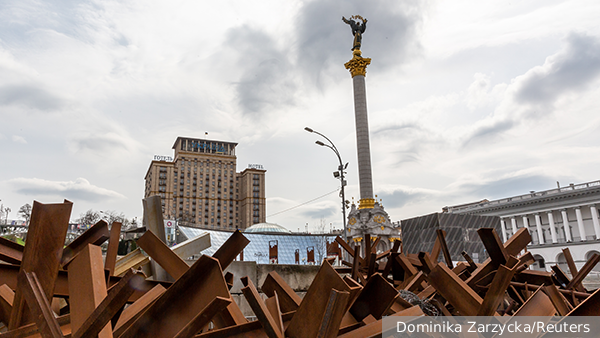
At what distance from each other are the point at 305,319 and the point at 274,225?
→ 6875cm

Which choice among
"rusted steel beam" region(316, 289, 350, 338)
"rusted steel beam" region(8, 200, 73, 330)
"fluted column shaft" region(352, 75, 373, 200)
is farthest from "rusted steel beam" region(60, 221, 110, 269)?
"fluted column shaft" region(352, 75, 373, 200)

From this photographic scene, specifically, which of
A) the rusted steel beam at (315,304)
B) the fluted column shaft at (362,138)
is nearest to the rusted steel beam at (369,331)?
the rusted steel beam at (315,304)

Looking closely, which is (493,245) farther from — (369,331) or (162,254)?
(162,254)

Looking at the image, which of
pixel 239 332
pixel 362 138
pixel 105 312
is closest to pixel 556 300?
pixel 239 332

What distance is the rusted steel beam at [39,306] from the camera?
117cm

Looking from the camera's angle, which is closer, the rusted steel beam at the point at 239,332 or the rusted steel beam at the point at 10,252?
the rusted steel beam at the point at 239,332

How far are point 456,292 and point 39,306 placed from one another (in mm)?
1837

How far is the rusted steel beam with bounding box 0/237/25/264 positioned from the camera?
1.76 metres

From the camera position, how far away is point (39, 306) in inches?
47.8

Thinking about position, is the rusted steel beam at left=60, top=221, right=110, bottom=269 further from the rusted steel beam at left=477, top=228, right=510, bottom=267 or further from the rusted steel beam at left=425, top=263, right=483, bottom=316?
the rusted steel beam at left=477, top=228, right=510, bottom=267

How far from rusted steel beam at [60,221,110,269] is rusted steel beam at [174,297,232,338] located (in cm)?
100

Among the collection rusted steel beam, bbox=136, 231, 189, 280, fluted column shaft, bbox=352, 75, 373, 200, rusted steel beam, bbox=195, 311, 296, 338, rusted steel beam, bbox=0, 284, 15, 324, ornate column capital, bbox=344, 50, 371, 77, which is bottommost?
rusted steel beam, bbox=195, 311, 296, 338

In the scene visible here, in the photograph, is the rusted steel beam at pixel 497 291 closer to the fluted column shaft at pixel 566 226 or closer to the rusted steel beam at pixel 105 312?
the rusted steel beam at pixel 105 312

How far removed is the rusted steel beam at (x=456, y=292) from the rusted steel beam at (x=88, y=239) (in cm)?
174
